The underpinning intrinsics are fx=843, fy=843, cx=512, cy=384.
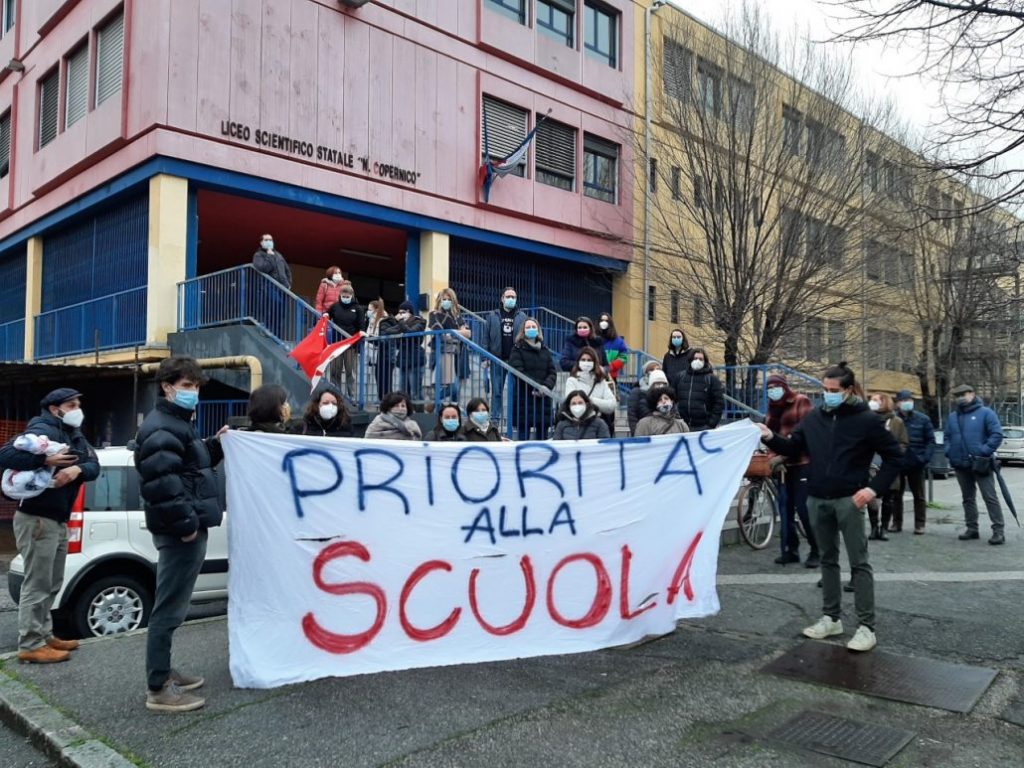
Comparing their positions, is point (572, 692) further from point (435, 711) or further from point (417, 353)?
point (417, 353)

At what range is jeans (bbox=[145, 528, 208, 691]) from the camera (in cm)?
464

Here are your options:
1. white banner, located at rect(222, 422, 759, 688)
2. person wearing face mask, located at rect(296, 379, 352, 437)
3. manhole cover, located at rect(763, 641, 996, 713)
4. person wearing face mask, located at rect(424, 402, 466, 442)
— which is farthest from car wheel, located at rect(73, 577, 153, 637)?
manhole cover, located at rect(763, 641, 996, 713)

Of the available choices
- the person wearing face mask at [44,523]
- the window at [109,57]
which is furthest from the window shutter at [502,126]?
the person wearing face mask at [44,523]

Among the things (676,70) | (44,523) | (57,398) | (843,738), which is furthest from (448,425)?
(676,70)

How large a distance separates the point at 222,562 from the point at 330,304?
635cm

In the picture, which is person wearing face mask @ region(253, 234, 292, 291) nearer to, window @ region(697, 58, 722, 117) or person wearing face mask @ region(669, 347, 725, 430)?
person wearing face mask @ region(669, 347, 725, 430)

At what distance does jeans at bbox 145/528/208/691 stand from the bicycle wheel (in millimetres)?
6550

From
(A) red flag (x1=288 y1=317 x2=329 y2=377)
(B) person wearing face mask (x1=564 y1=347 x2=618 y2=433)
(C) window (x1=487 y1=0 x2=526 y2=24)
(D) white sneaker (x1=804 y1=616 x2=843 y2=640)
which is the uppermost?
(C) window (x1=487 y1=0 x2=526 y2=24)

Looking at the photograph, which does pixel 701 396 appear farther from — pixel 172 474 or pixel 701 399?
pixel 172 474

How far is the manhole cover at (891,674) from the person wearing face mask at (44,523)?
4.74 meters

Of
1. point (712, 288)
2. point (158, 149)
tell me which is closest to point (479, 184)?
point (712, 288)

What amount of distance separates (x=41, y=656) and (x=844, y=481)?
553cm

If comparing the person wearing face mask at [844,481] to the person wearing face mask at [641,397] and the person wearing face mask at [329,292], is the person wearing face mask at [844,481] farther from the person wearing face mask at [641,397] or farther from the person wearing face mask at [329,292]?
the person wearing face mask at [329,292]

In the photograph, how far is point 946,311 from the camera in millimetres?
25562
